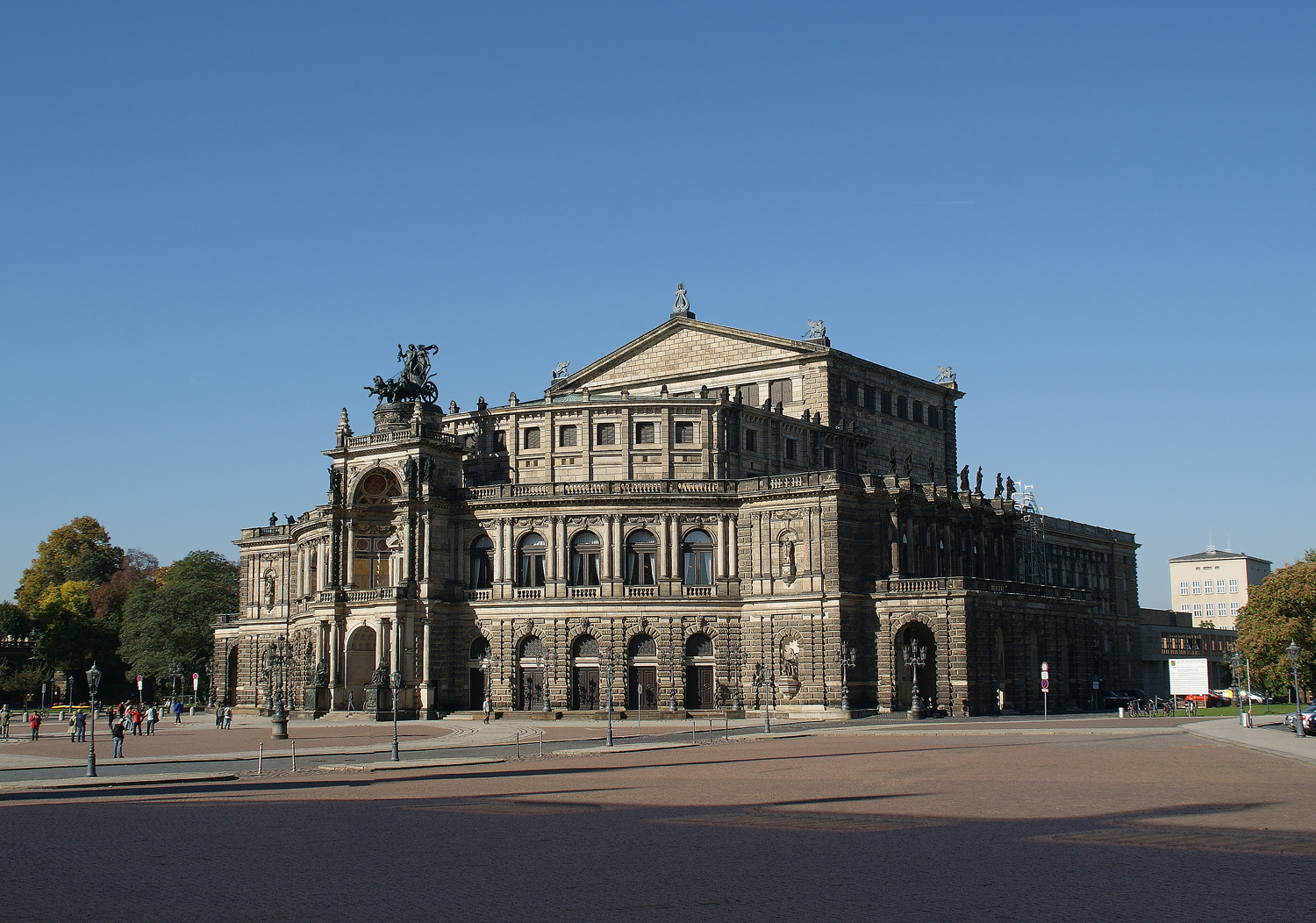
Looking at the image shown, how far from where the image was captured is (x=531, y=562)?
281 ft

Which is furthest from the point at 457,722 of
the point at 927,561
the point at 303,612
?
the point at 927,561

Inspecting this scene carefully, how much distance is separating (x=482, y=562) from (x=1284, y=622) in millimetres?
54575

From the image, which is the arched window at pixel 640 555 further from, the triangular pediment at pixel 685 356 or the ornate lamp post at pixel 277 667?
the ornate lamp post at pixel 277 667

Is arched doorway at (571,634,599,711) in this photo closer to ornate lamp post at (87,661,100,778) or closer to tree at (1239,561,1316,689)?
ornate lamp post at (87,661,100,778)

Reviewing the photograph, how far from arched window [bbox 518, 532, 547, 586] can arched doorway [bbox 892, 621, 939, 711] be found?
23592 millimetres

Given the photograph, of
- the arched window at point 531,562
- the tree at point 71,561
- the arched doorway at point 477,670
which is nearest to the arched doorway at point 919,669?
the arched window at point 531,562

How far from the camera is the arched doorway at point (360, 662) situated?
3381 inches

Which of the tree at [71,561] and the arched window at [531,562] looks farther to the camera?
the tree at [71,561]

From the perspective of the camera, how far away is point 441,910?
1756cm

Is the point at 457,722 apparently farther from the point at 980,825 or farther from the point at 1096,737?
Answer: the point at 980,825

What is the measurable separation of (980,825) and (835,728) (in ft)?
133

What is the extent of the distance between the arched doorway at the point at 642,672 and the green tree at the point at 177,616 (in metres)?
52.3

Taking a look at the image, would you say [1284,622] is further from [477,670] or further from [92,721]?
[92,721]

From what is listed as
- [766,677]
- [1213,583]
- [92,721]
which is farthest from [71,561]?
[1213,583]
